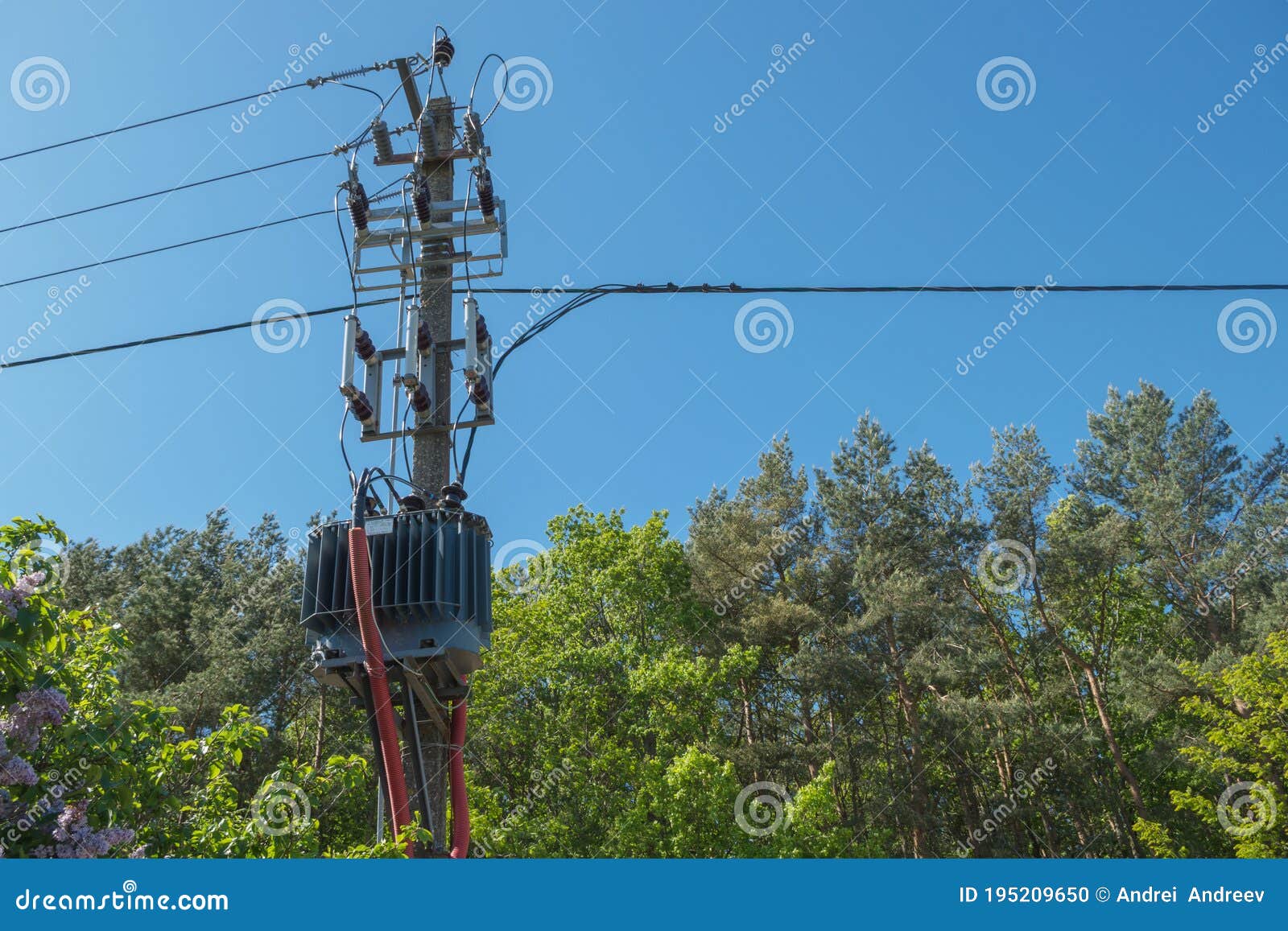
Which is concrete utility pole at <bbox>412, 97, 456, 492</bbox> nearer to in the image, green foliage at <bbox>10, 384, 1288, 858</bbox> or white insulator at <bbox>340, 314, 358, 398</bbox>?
white insulator at <bbox>340, 314, 358, 398</bbox>

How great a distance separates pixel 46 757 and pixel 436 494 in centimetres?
307

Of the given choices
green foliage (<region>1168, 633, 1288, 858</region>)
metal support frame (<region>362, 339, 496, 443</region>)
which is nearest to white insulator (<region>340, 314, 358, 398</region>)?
metal support frame (<region>362, 339, 496, 443</region>)

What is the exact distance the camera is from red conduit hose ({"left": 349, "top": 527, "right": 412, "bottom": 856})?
6574mm

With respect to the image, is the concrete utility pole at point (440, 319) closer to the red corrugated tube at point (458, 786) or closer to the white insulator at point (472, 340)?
the white insulator at point (472, 340)

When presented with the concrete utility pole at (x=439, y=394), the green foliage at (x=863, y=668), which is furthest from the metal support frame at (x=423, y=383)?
the green foliage at (x=863, y=668)

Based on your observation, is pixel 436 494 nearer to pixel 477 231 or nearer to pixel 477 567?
pixel 477 567

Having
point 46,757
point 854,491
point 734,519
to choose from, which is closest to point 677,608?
point 734,519

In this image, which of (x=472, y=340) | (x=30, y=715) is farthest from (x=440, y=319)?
(x=30, y=715)

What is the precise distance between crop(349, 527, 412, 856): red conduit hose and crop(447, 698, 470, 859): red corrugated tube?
1.69 feet

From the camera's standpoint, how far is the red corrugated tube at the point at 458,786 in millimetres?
7070

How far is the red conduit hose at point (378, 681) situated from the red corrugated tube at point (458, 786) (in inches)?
20.2

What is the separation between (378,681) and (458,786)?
1105 millimetres

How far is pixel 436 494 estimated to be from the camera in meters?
7.65

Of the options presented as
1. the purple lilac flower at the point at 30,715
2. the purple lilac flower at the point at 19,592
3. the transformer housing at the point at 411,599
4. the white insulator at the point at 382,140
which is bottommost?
the purple lilac flower at the point at 30,715
